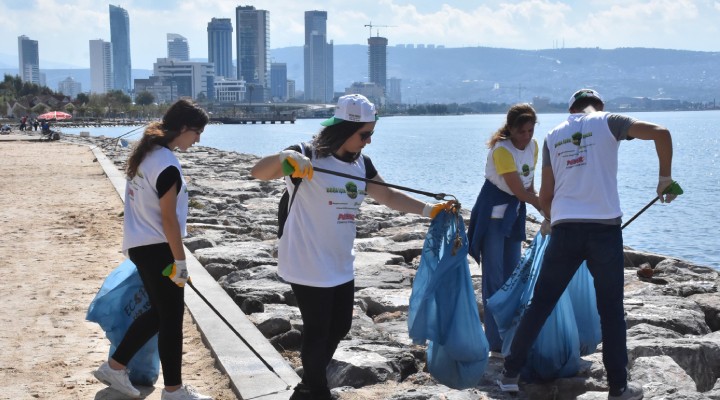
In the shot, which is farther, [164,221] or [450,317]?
[450,317]

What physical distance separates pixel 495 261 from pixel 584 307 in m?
0.58

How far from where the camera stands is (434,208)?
4.59 metres

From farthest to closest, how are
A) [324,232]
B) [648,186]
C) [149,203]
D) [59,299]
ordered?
1. [648,186]
2. [59,299]
3. [149,203]
4. [324,232]

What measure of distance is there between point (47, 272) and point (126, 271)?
3.86 meters

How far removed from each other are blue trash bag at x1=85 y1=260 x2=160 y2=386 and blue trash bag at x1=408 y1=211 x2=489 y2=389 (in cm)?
142

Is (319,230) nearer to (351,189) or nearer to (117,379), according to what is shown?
(351,189)

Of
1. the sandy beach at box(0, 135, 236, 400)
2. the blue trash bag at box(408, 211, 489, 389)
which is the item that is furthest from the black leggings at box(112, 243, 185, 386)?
the blue trash bag at box(408, 211, 489, 389)

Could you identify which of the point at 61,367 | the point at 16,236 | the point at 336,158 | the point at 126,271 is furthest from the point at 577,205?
the point at 16,236

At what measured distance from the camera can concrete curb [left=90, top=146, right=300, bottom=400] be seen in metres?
4.88

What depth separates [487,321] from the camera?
5.68 meters

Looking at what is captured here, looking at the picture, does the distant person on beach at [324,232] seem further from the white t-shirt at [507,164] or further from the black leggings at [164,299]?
the white t-shirt at [507,164]

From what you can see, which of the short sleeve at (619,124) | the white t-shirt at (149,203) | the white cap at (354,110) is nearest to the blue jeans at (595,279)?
the short sleeve at (619,124)

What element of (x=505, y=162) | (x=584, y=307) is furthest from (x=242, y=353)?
(x=584, y=307)

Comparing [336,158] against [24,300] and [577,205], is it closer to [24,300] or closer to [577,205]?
[577,205]
